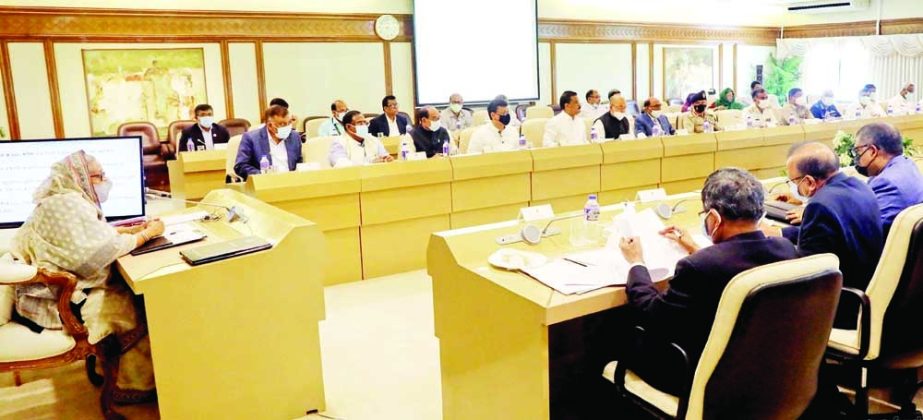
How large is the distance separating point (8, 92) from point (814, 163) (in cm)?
830

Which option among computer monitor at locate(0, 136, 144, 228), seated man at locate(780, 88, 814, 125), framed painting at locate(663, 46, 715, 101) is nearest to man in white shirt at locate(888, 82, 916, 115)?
seated man at locate(780, 88, 814, 125)

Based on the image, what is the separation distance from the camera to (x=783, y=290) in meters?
1.68

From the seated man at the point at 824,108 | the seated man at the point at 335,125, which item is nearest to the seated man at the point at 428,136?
the seated man at the point at 335,125

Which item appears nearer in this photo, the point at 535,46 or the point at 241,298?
the point at 241,298

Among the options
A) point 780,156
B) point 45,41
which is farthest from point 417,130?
point 45,41

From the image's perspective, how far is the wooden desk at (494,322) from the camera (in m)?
2.08

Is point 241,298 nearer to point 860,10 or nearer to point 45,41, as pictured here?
point 45,41

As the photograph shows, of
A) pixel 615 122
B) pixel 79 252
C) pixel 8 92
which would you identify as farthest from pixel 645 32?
pixel 79 252

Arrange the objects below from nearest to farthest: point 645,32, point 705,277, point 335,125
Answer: point 705,277 < point 335,125 < point 645,32

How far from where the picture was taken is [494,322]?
2.27 metres

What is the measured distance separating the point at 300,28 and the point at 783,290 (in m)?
8.55

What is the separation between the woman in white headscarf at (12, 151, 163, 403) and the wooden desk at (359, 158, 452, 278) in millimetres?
1918

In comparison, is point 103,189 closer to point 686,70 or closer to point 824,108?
point 824,108

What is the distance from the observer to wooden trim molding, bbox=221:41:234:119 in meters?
8.86
